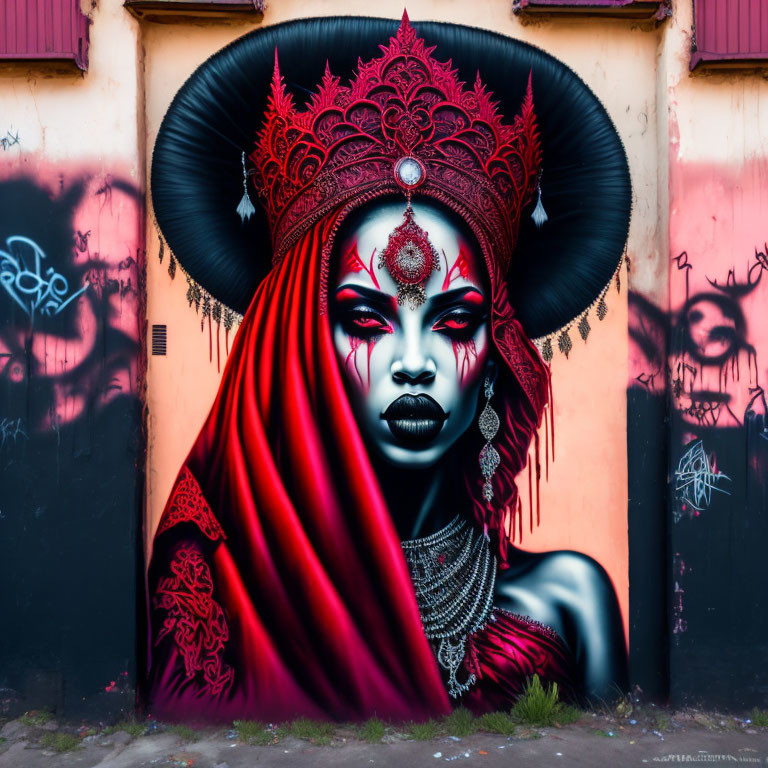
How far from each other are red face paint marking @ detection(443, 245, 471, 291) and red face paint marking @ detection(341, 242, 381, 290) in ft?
1.22

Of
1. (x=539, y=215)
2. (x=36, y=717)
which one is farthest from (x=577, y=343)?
→ (x=36, y=717)

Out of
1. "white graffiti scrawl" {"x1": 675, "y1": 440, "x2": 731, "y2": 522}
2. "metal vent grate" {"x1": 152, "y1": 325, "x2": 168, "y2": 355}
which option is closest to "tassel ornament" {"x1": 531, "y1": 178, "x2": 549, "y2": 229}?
"white graffiti scrawl" {"x1": 675, "y1": 440, "x2": 731, "y2": 522}

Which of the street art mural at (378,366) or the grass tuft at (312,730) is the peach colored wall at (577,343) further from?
the grass tuft at (312,730)

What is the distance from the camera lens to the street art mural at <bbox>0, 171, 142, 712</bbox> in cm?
388

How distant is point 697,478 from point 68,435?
3.30 m

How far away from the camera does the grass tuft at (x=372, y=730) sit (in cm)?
381

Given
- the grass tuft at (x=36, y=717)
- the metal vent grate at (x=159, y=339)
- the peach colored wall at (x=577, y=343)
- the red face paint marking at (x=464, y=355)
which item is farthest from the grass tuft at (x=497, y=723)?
the metal vent grate at (x=159, y=339)

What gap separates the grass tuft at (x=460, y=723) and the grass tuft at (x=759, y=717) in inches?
56.3

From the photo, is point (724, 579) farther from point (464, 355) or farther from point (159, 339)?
point (159, 339)

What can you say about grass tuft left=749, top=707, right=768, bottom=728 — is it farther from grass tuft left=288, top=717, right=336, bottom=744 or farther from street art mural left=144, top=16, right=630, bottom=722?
grass tuft left=288, top=717, right=336, bottom=744

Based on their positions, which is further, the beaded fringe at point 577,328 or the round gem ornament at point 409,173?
the beaded fringe at point 577,328

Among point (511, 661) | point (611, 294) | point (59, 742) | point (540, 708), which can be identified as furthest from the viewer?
point (611, 294)

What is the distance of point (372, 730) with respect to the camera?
152 inches

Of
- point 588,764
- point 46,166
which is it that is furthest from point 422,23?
point 588,764
